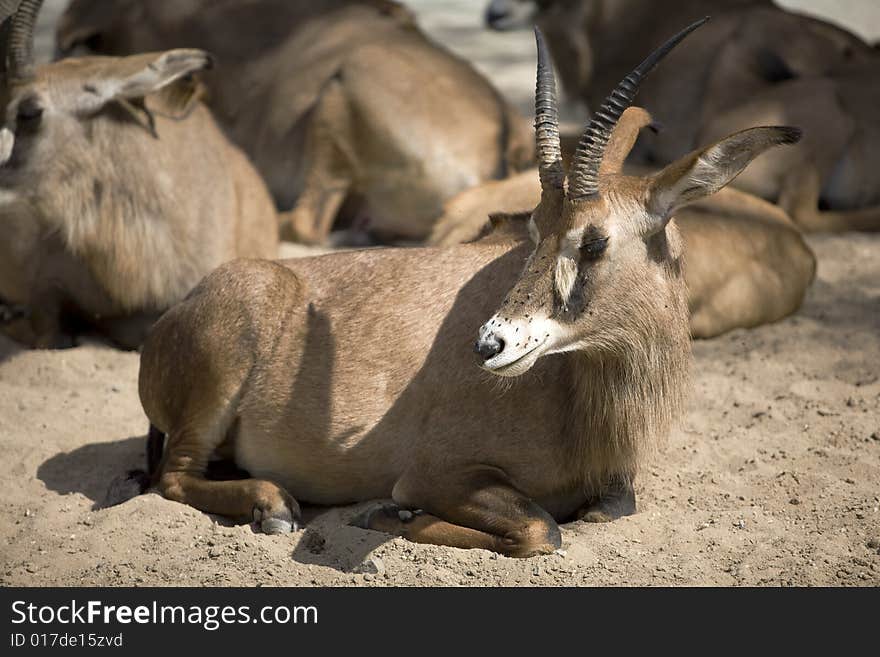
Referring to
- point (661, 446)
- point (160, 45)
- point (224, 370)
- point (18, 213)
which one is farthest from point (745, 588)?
point (160, 45)

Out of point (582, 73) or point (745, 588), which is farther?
point (582, 73)

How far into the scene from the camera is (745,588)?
476 cm

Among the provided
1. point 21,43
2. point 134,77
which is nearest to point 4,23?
point 21,43

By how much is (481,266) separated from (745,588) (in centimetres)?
170

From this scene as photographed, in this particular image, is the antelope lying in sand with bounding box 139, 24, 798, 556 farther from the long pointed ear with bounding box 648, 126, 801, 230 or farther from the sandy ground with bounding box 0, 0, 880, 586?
the sandy ground with bounding box 0, 0, 880, 586

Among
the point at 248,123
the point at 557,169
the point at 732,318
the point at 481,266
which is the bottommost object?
the point at 248,123

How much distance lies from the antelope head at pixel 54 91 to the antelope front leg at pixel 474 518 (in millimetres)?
3416

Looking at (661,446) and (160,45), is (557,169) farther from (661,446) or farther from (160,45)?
(160,45)

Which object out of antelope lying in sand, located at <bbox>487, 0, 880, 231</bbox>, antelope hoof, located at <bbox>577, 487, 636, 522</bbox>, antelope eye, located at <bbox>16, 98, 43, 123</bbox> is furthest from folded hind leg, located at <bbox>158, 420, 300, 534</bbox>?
antelope lying in sand, located at <bbox>487, 0, 880, 231</bbox>

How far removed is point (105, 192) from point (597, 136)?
3.78 metres

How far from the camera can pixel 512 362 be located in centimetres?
463

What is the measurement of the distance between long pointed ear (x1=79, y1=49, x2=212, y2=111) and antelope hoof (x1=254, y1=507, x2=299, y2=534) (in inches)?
126

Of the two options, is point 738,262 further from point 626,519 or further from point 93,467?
point 93,467

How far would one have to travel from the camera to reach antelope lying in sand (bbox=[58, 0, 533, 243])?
9781 mm
